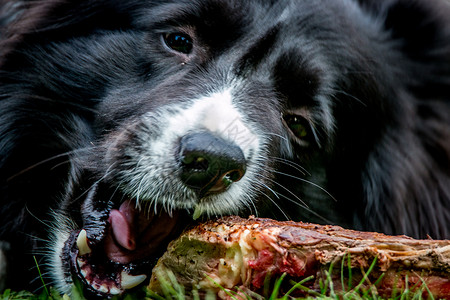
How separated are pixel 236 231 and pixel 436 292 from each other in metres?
0.65

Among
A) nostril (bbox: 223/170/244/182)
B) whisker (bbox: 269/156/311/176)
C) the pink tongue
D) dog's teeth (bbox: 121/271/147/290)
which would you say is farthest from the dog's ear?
dog's teeth (bbox: 121/271/147/290)

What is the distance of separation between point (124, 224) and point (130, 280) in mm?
248

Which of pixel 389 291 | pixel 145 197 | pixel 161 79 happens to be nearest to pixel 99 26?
pixel 161 79

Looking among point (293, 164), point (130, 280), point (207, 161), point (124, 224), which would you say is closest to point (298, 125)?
point (293, 164)

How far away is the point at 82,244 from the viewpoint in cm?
225

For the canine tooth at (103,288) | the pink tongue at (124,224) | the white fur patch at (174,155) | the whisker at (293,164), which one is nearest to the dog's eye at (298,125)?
the whisker at (293,164)

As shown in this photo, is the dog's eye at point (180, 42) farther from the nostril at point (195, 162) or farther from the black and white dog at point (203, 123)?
the nostril at point (195, 162)

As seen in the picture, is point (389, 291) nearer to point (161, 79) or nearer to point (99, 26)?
point (161, 79)

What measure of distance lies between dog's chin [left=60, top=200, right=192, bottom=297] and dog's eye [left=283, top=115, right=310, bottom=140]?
2.50ft

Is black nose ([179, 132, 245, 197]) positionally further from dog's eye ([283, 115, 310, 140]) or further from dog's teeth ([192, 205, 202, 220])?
dog's eye ([283, 115, 310, 140])

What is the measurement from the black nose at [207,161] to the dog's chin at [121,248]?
22 cm

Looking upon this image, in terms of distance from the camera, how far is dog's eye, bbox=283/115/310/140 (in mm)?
2725

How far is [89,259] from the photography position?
7.30ft

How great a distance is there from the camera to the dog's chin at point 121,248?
2160 millimetres
